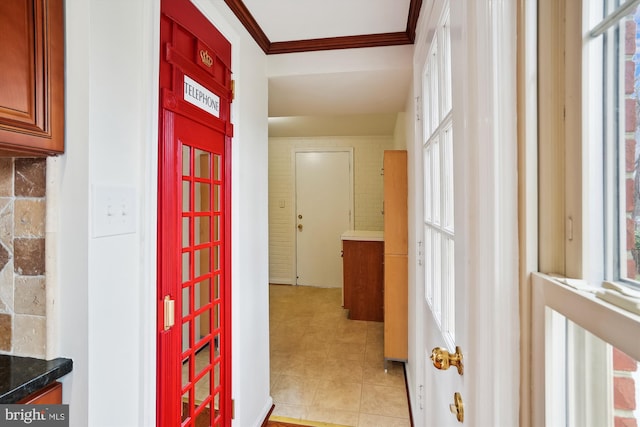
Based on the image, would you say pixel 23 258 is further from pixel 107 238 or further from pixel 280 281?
pixel 280 281

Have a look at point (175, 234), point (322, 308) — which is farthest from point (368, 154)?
point (175, 234)

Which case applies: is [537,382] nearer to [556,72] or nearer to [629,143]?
[629,143]

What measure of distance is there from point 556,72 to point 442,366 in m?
0.68

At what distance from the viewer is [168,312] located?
1.10 metres

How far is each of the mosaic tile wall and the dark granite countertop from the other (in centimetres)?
3

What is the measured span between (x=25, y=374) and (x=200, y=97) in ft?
3.60

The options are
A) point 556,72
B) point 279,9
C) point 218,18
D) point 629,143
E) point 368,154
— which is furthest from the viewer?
point 368,154

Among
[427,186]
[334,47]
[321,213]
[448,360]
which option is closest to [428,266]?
[427,186]

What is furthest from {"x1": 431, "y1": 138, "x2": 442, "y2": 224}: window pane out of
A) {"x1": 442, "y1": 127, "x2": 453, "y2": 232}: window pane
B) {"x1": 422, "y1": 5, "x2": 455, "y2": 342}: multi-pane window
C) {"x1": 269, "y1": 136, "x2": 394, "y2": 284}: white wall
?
{"x1": 269, "y1": 136, "x2": 394, "y2": 284}: white wall

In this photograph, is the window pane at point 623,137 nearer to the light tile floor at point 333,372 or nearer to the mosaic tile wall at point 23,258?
the mosaic tile wall at point 23,258

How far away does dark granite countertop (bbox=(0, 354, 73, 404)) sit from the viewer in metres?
0.71

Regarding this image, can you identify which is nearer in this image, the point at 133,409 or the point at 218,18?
the point at 133,409

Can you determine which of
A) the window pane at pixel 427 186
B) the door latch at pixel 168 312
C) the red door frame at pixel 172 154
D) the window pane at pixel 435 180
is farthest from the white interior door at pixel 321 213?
the door latch at pixel 168 312

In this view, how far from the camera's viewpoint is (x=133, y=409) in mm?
974
